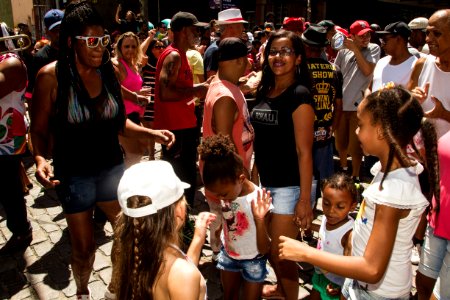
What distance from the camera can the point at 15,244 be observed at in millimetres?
4047

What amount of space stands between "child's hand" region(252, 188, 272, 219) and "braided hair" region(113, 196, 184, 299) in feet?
2.58

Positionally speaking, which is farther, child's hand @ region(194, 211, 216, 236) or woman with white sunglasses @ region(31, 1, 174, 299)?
woman with white sunglasses @ region(31, 1, 174, 299)

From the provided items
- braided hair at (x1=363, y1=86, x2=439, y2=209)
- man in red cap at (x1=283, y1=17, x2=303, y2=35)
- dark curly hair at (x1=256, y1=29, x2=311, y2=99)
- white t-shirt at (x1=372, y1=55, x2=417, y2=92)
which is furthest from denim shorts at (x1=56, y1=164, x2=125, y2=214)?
man in red cap at (x1=283, y1=17, x2=303, y2=35)

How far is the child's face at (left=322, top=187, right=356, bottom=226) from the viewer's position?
2.89 m

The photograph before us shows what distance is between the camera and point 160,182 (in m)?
1.75

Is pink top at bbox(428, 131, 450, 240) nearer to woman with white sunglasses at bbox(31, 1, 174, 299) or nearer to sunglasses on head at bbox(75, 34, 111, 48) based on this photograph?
woman with white sunglasses at bbox(31, 1, 174, 299)

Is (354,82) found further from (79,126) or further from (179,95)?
(79,126)

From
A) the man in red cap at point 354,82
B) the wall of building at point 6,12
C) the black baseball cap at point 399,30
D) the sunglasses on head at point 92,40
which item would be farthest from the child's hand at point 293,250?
the wall of building at point 6,12

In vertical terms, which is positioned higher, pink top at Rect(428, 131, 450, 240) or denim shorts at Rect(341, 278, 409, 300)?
pink top at Rect(428, 131, 450, 240)

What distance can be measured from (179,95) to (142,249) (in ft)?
8.19

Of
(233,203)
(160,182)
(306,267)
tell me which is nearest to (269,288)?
(306,267)

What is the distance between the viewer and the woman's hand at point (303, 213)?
2.71 meters

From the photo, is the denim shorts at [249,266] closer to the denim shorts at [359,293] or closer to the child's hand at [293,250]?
the denim shorts at [359,293]

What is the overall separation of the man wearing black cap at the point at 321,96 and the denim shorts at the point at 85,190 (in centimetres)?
194
